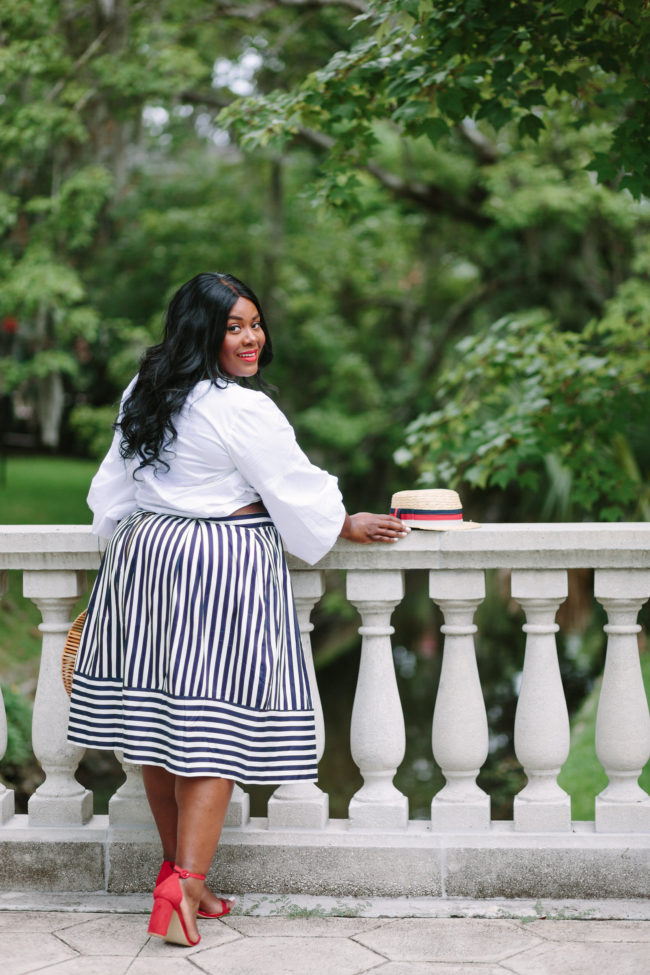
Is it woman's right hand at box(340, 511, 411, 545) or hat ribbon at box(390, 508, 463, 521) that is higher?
hat ribbon at box(390, 508, 463, 521)

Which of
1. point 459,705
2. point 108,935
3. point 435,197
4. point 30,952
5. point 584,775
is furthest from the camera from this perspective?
point 435,197

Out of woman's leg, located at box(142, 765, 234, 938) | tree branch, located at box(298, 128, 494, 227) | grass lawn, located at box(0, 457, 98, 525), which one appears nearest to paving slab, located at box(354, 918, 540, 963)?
woman's leg, located at box(142, 765, 234, 938)

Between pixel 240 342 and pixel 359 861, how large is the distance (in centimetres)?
145

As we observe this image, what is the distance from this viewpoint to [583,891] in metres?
2.83

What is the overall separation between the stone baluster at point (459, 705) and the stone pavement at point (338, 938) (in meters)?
0.23

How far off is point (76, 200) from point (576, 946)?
7685 mm

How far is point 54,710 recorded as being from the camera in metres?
3.01

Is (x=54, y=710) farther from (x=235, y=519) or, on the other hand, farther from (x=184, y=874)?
(x=235, y=519)

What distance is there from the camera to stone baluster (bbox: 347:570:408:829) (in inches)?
114

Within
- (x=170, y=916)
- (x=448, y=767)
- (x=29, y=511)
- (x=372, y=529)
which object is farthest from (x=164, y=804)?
(x=29, y=511)

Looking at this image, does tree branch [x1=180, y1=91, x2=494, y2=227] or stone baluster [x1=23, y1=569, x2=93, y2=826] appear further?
tree branch [x1=180, y1=91, x2=494, y2=227]

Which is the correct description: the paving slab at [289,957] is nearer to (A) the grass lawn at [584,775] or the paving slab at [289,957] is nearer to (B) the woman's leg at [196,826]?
(B) the woman's leg at [196,826]

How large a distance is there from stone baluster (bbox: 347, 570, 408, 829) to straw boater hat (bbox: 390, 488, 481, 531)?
0.53 feet

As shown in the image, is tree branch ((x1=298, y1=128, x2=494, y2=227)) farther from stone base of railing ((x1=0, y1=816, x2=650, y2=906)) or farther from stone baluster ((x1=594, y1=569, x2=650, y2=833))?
stone base of railing ((x1=0, y1=816, x2=650, y2=906))
